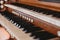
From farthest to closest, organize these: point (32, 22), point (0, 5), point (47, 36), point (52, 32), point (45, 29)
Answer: point (0, 5), point (32, 22), point (45, 29), point (52, 32), point (47, 36)

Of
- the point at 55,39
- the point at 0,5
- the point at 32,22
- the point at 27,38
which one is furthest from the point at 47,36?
the point at 0,5

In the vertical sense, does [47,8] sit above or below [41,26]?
above

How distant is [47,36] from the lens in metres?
1.19

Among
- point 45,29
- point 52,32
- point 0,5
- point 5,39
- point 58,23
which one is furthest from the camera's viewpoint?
point 0,5

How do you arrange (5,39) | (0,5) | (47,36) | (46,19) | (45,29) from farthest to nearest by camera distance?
1. (0,5)
2. (5,39)
3. (45,29)
4. (47,36)
5. (46,19)

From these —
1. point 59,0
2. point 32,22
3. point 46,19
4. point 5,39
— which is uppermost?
point 59,0

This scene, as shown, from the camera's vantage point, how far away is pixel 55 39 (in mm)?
1111

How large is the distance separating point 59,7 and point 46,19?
6.5 inches

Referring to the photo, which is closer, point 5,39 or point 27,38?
point 27,38

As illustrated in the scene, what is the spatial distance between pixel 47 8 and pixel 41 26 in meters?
0.26

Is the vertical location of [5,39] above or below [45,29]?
below

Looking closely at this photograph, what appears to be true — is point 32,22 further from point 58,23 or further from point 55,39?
point 58,23

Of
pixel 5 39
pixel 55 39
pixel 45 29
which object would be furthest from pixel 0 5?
pixel 55 39

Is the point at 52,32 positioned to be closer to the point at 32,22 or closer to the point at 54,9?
the point at 54,9
